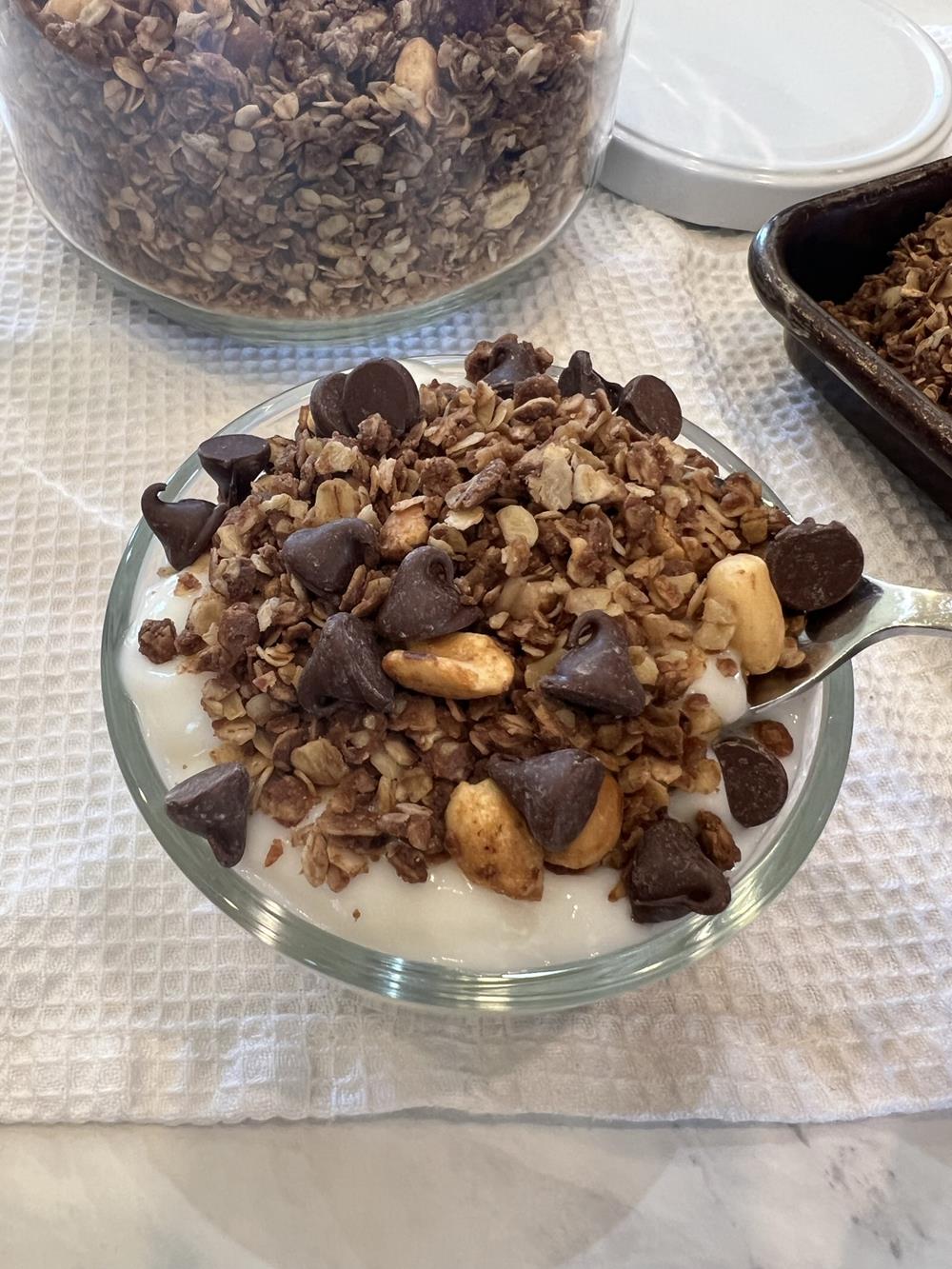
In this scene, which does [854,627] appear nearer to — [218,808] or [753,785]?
[753,785]

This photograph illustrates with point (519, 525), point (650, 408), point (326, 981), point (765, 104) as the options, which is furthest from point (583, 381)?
point (765, 104)

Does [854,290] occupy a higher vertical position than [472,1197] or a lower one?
higher

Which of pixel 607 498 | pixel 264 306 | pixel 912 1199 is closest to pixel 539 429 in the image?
pixel 607 498

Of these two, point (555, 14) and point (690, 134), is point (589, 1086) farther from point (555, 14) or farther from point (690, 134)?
point (690, 134)

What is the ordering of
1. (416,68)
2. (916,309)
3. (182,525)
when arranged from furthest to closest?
(916,309) → (416,68) → (182,525)

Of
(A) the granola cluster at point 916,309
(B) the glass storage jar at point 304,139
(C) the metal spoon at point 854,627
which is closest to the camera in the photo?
(C) the metal spoon at point 854,627

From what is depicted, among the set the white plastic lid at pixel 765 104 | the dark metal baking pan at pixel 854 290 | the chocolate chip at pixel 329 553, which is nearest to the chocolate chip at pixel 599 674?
the chocolate chip at pixel 329 553

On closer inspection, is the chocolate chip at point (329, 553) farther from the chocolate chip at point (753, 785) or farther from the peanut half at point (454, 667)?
the chocolate chip at point (753, 785)
